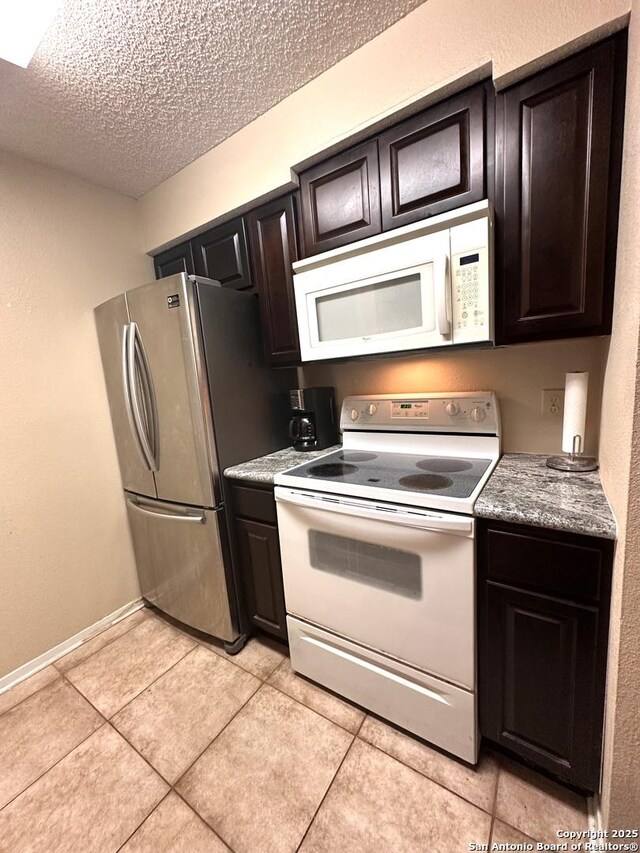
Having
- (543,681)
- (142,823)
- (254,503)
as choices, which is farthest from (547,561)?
(142,823)

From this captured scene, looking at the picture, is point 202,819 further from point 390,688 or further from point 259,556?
point 259,556

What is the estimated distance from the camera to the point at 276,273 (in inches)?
66.3

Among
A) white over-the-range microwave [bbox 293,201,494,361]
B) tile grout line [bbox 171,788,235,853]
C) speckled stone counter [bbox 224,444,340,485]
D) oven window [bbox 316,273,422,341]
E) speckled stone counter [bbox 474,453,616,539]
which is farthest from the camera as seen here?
speckled stone counter [bbox 224,444,340,485]

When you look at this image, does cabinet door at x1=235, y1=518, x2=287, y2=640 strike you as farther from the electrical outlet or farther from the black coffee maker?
the electrical outlet

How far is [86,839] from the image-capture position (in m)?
1.05

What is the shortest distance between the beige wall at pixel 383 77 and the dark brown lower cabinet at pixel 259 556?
145cm

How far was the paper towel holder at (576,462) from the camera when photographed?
4.03ft

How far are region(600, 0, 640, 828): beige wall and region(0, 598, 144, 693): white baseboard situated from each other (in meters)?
2.33

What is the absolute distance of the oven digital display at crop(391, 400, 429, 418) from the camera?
1.61 m

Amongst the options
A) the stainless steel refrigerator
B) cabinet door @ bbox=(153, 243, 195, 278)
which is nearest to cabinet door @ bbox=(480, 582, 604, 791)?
the stainless steel refrigerator

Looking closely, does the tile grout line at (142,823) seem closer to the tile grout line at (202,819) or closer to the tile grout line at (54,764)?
the tile grout line at (202,819)

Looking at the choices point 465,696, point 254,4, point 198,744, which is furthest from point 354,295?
point 198,744

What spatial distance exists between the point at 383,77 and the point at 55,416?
2139mm

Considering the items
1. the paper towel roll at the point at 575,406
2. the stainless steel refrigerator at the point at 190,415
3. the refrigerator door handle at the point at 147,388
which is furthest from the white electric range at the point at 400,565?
the refrigerator door handle at the point at 147,388
